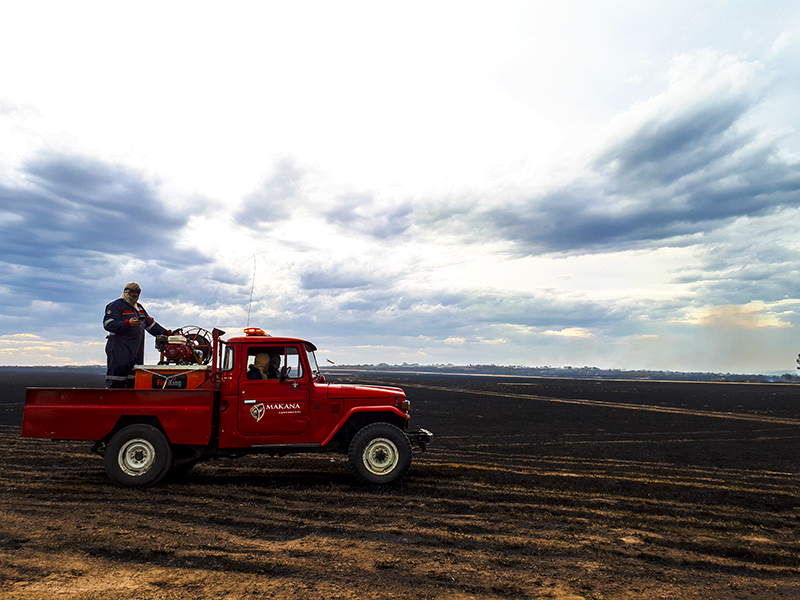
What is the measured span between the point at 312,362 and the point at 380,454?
203cm

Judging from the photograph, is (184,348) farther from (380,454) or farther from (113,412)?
(380,454)

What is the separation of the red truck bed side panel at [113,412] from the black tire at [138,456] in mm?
204

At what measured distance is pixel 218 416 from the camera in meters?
8.22

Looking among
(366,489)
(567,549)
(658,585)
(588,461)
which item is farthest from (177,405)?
(588,461)

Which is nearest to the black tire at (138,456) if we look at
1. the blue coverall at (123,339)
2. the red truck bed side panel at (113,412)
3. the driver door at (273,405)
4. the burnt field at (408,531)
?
the red truck bed side panel at (113,412)

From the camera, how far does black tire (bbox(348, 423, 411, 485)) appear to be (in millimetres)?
8125

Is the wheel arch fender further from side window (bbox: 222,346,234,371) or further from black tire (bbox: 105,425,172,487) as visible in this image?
black tire (bbox: 105,425,172,487)

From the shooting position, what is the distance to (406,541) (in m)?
5.70

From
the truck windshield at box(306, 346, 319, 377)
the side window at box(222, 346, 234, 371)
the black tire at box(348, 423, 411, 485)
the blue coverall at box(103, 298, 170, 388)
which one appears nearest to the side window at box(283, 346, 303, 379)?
the truck windshield at box(306, 346, 319, 377)

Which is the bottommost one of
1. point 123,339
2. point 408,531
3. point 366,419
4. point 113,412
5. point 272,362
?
point 408,531

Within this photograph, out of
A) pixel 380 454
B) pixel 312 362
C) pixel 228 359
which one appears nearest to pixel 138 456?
pixel 228 359

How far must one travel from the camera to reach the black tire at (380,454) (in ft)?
26.7

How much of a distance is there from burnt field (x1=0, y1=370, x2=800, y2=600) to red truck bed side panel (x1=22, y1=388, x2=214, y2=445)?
2.96ft

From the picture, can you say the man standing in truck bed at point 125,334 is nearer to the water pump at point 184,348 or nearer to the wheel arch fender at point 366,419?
the water pump at point 184,348
